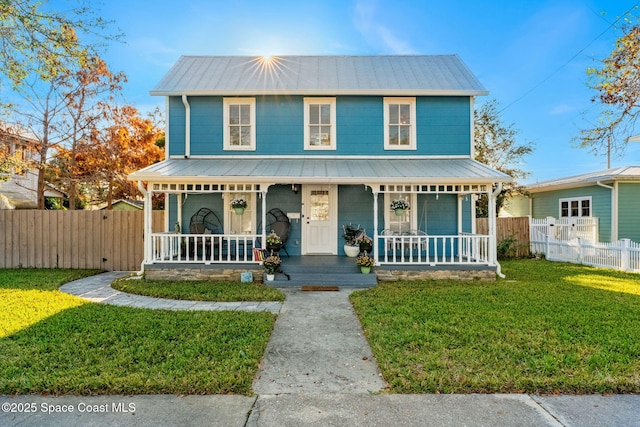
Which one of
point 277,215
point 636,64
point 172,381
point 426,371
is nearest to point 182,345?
point 172,381

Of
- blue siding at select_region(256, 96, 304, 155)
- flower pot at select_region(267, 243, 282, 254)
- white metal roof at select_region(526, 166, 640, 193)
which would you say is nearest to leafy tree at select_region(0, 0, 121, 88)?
blue siding at select_region(256, 96, 304, 155)

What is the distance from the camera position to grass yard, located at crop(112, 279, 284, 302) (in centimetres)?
630

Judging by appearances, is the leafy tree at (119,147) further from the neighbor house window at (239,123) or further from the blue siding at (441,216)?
the blue siding at (441,216)

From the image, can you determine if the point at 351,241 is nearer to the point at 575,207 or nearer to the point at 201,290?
the point at 201,290

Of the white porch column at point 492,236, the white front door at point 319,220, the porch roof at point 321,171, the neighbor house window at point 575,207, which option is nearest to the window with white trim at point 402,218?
the porch roof at point 321,171

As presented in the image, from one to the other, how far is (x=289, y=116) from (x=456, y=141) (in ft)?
16.7

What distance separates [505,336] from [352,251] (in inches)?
195

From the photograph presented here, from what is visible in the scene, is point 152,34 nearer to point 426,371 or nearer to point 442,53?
point 442,53

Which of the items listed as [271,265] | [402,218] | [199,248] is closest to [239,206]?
[199,248]

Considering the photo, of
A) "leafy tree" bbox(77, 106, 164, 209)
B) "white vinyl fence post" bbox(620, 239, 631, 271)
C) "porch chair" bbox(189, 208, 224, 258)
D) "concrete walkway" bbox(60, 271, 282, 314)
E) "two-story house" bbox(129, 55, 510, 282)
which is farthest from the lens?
"leafy tree" bbox(77, 106, 164, 209)

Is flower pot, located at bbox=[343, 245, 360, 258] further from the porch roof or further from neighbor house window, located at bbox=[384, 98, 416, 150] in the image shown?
neighbor house window, located at bbox=[384, 98, 416, 150]

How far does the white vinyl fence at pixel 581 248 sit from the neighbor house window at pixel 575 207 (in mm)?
1011

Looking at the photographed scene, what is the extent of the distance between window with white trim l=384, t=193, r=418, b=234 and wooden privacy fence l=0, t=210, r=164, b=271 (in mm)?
7305

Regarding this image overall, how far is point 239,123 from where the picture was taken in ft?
31.9
